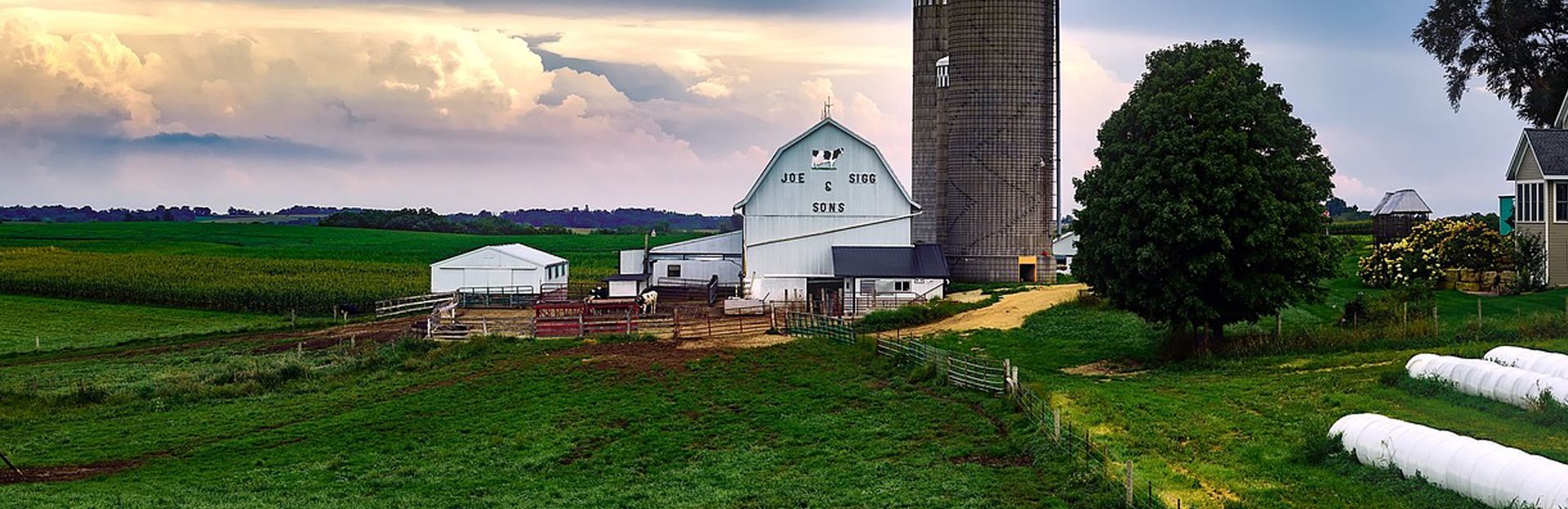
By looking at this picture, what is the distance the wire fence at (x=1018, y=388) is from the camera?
18641 mm

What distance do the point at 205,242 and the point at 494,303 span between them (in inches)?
3193

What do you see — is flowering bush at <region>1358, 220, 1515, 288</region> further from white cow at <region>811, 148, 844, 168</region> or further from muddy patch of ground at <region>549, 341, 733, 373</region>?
muddy patch of ground at <region>549, 341, 733, 373</region>

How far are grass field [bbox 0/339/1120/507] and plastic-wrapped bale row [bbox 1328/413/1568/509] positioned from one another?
14.1 ft

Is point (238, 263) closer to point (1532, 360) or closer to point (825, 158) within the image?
point (825, 158)

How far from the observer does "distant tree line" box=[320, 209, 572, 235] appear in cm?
16988

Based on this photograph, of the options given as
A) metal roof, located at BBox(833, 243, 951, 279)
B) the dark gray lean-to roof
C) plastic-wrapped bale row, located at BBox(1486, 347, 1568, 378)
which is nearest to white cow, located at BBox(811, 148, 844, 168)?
metal roof, located at BBox(833, 243, 951, 279)

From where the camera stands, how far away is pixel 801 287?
56000mm

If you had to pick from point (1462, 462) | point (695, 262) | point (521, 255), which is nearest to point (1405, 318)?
point (1462, 462)

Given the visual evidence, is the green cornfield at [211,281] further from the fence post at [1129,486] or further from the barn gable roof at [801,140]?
the fence post at [1129,486]

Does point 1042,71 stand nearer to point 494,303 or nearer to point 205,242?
point 494,303

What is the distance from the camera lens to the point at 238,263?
3661 inches

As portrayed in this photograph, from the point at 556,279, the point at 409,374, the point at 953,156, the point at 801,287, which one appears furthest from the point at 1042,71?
the point at 409,374

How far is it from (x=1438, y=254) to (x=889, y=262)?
67.5 feet

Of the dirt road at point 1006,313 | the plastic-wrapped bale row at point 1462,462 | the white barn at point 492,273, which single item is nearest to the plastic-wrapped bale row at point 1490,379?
the plastic-wrapped bale row at point 1462,462
